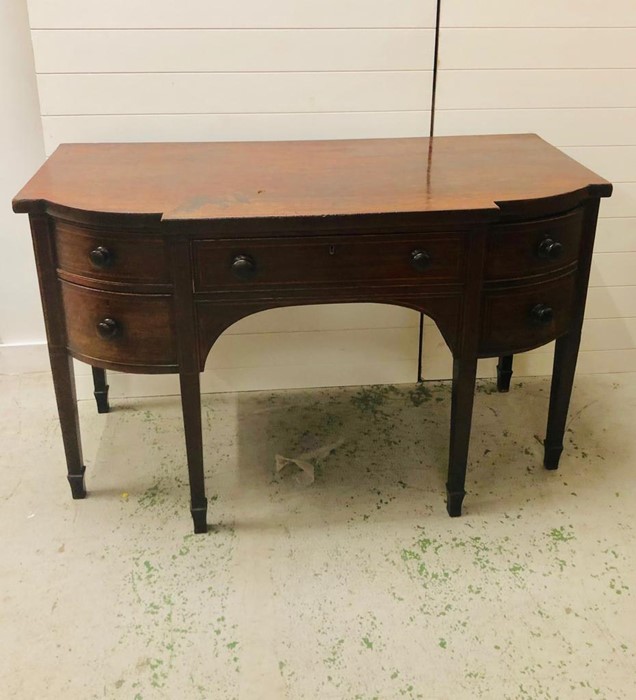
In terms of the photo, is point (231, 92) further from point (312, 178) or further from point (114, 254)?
point (114, 254)

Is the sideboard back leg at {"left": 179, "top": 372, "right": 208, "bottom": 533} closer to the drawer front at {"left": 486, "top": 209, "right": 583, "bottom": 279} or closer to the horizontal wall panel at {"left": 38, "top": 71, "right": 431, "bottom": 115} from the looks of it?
the drawer front at {"left": 486, "top": 209, "right": 583, "bottom": 279}

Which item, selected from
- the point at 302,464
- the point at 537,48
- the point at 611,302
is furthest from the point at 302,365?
the point at 537,48

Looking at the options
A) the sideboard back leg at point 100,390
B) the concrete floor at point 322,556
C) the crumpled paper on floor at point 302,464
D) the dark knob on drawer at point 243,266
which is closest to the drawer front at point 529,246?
the dark knob on drawer at point 243,266

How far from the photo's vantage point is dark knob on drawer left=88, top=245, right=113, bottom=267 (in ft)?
5.04

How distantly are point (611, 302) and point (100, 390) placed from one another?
156cm

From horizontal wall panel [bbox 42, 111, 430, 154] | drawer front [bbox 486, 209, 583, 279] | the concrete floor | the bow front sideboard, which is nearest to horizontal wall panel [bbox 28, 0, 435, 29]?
horizontal wall panel [bbox 42, 111, 430, 154]

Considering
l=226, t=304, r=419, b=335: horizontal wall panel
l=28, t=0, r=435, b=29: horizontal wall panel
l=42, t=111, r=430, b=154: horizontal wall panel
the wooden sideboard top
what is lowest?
l=226, t=304, r=419, b=335: horizontal wall panel

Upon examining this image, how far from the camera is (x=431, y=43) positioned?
2002 millimetres

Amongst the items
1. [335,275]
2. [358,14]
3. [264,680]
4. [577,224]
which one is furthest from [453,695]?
[358,14]

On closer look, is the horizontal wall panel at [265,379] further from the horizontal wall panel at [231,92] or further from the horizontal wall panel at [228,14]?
the horizontal wall panel at [228,14]

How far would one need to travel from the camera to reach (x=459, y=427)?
1760 mm

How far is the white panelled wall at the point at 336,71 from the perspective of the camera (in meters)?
1.93

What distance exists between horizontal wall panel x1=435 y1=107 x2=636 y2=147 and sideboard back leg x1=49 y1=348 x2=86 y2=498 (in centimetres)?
116

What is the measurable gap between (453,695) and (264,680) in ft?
1.12
